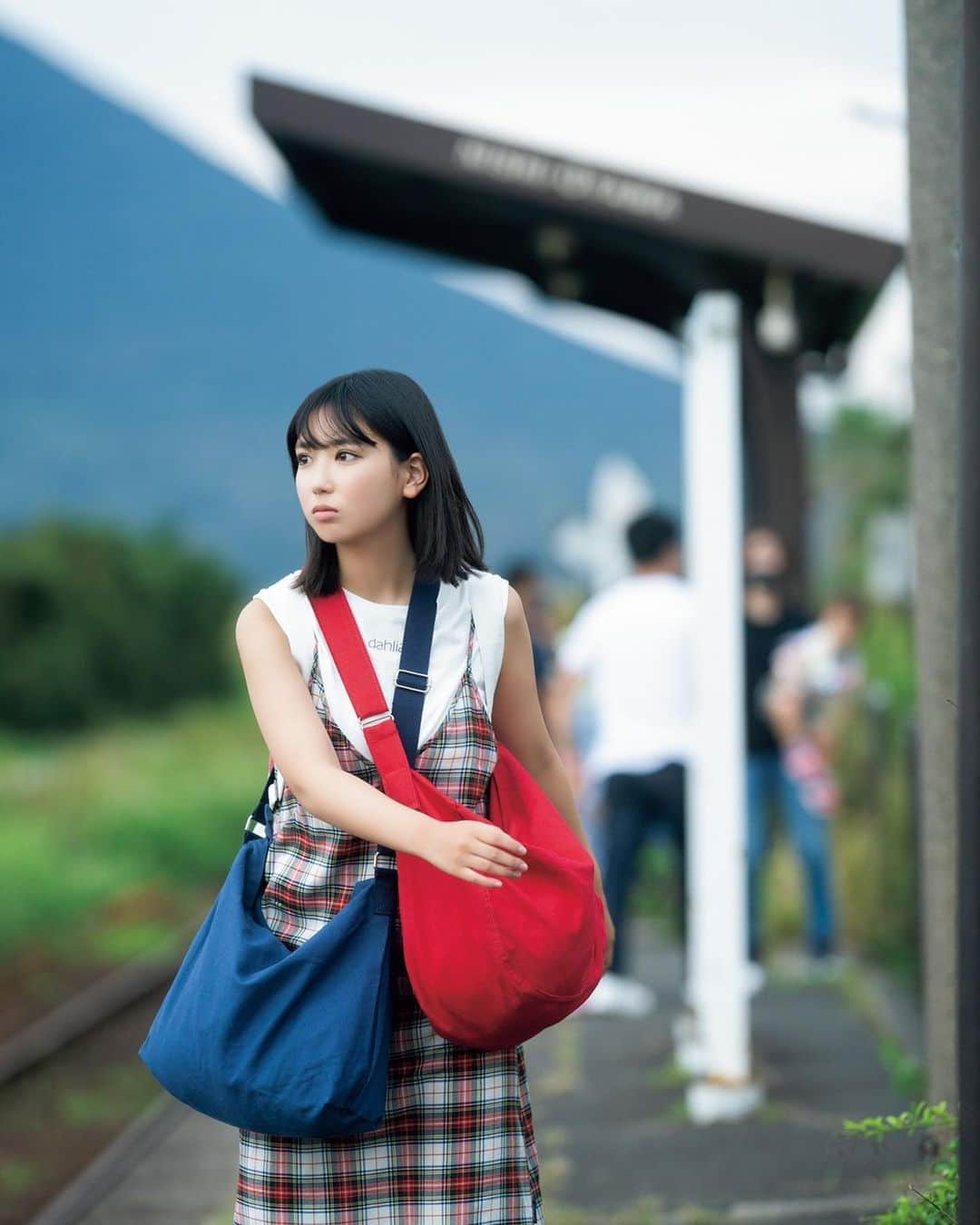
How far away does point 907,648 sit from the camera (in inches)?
400

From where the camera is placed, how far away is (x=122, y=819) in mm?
10133

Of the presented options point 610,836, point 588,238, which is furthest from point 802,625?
point 588,238

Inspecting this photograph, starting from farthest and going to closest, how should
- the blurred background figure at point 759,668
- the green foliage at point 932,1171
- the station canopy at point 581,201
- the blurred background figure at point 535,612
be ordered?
the blurred background figure at point 535,612 < the blurred background figure at point 759,668 < the station canopy at point 581,201 < the green foliage at point 932,1171

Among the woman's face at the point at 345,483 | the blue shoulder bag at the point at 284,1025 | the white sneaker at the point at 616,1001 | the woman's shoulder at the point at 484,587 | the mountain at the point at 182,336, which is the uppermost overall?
the mountain at the point at 182,336

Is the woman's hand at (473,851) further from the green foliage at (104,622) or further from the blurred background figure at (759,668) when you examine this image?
the green foliage at (104,622)

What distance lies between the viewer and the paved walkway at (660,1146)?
12.8ft

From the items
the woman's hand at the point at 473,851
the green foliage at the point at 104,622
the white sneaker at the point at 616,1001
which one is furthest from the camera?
the green foliage at the point at 104,622

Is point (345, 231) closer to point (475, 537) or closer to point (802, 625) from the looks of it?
point (802, 625)

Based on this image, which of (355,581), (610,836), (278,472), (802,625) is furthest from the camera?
(278,472)

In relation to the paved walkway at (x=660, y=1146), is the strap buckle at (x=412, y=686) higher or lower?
higher

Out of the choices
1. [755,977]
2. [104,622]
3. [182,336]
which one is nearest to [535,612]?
[755,977]

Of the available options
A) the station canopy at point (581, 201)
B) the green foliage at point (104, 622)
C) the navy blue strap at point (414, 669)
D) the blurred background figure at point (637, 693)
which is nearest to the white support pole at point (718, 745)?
the station canopy at point (581, 201)

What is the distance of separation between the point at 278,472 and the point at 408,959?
12566 mm

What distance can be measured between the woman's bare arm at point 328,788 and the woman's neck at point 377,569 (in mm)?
132
